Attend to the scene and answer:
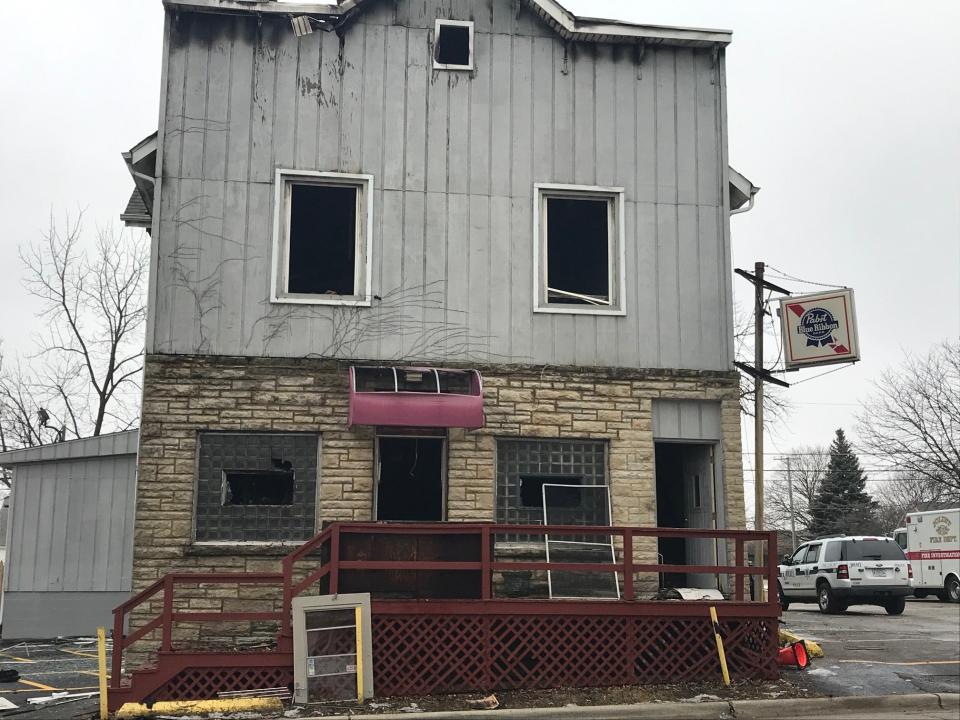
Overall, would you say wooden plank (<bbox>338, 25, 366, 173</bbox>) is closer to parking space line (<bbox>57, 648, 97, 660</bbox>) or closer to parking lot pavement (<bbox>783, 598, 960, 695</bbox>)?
parking lot pavement (<bbox>783, 598, 960, 695</bbox>)

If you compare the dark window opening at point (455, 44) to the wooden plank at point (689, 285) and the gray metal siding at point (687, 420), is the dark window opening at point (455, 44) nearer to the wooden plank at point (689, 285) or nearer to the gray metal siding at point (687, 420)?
the wooden plank at point (689, 285)

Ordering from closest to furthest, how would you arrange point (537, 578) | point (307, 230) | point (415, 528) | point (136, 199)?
point (415, 528) < point (537, 578) < point (307, 230) < point (136, 199)

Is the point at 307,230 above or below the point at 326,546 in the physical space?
above

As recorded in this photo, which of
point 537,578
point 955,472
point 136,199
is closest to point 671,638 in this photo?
point 537,578

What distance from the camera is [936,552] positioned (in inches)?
1096

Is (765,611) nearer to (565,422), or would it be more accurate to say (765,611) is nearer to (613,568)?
(613,568)

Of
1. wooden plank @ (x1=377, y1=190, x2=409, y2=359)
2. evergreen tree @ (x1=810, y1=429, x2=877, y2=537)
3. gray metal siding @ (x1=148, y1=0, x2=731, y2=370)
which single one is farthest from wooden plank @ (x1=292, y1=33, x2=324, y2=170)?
evergreen tree @ (x1=810, y1=429, x2=877, y2=537)

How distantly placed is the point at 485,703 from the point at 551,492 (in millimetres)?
3400

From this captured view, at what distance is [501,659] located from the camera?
1089cm

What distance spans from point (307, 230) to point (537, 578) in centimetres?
534

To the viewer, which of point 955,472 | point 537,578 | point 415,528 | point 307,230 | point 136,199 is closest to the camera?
point 415,528

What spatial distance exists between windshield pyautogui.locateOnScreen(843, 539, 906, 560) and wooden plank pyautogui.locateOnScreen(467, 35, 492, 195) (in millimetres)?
13407

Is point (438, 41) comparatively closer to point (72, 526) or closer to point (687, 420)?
point (687, 420)

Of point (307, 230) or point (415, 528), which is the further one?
point (307, 230)
